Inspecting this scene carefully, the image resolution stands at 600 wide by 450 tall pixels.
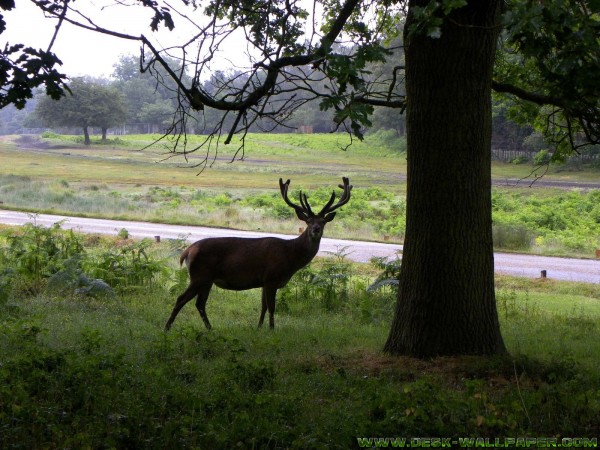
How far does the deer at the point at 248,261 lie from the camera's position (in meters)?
11.9

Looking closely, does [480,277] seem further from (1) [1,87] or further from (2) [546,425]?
(1) [1,87]

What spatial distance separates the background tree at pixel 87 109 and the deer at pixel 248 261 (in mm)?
66774

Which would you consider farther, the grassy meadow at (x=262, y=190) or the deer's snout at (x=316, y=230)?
the grassy meadow at (x=262, y=190)

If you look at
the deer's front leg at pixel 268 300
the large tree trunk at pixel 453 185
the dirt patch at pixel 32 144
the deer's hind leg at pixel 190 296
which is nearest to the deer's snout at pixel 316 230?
the deer's front leg at pixel 268 300

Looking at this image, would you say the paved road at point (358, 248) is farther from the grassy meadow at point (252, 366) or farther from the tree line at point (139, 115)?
the tree line at point (139, 115)

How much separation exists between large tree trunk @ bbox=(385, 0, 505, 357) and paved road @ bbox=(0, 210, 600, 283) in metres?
8.08

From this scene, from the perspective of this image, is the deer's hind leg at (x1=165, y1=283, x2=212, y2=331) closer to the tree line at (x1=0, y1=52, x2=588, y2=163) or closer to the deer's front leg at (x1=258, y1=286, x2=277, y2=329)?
the deer's front leg at (x1=258, y1=286, x2=277, y2=329)

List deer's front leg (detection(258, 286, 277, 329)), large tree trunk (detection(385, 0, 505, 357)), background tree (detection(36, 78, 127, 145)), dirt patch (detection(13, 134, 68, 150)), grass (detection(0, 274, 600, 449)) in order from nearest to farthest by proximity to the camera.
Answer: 1. grass (detection(0, 274, 600, 449))
2. large tree trunk (detection(385, 0, 505, 357))
3. deer's front leg (detection(258, 286, 277, 329))
4. background tree (detection(36, 78, 127, 145))
5. dirt patch (detection(13, 134, 68, 150))

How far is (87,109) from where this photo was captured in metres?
80.6

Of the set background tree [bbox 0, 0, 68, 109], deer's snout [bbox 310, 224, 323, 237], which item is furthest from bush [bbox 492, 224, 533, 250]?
background tree [bbox 0, 0, 68, 109]

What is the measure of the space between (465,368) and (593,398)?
1.69 m

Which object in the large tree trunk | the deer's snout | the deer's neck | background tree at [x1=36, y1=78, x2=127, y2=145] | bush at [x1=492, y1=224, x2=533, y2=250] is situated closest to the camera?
the large tree trunk

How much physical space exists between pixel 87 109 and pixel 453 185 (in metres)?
76.6

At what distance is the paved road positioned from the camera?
20750mm
